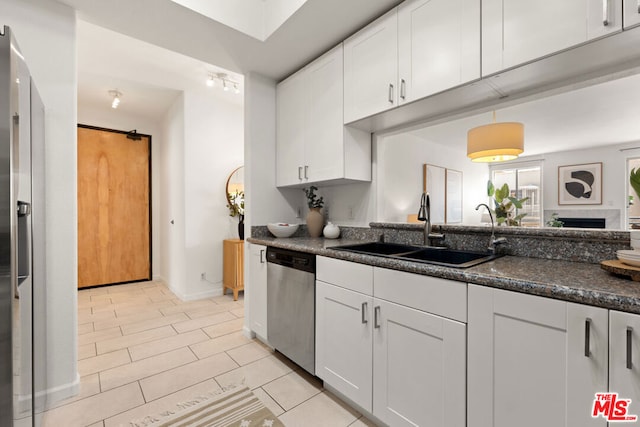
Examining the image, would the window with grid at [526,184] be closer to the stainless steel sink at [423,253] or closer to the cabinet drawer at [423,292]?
the stainless steel sink at [423,253]

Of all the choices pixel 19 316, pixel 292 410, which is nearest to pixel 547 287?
pixel 292 410

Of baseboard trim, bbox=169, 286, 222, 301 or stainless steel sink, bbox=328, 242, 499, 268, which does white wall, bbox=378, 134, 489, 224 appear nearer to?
stainless steel sink, bbox=328, 242, 499, 268

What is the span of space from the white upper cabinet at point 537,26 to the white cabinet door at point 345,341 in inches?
52.9

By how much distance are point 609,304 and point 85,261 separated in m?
5.43

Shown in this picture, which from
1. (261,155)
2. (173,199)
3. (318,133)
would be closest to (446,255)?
(318,133)

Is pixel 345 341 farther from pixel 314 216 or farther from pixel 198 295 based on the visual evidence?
pixel 198 295

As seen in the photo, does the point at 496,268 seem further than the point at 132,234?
No

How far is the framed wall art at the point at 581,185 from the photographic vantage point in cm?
181

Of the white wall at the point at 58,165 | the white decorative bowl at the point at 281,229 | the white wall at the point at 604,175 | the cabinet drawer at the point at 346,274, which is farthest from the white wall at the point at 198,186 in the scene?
the white wall at the point at 604,175

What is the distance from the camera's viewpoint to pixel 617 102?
1730 mm

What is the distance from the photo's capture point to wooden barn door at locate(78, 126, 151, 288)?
416 cm

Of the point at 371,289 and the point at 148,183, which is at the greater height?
the point at 148,183

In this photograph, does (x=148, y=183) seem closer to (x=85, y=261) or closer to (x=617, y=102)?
(x=85, y=261)

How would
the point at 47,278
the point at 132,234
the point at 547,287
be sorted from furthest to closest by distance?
1. the point at 132,234
2. the point at 47,278
3. the point at 547,287
